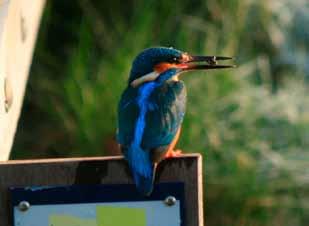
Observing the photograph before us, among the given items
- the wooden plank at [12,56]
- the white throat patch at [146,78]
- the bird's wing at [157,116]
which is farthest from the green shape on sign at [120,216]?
the wooden plank at [12,56]

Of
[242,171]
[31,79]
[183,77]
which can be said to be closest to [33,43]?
[31,79]

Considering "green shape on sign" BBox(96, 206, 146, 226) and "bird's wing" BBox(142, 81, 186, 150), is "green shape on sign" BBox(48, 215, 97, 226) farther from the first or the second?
"bird's wing" BBox(142, 81, 186, 150)

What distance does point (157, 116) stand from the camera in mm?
2410

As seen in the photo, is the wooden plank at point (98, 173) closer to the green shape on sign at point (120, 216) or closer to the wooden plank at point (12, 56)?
the green shape on sign at point (120, 216)

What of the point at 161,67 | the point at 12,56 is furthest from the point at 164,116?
the point at 12,56

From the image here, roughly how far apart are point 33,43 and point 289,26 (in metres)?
1.43

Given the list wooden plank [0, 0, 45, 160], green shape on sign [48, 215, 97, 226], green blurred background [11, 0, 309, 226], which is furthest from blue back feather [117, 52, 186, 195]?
green blurred background [11, 0, 309, 226]

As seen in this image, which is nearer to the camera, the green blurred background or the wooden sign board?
the wooden sign board

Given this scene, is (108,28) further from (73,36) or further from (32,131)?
(32,131)

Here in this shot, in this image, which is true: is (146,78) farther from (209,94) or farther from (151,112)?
(209,94)

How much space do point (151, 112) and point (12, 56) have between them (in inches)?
60.8

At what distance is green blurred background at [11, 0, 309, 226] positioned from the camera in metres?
5.02

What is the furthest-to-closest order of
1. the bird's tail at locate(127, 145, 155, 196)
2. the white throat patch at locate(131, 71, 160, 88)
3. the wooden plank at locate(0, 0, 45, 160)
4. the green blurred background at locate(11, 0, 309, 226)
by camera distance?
the green blurred background at locate(11, 0, 309, 226) < the wooden plank at locate(0, 0, 45, 160) < the white throat patch at locate(131, 71, 160, 88) < the bird's tail at locate(127, 145, 155, 196)

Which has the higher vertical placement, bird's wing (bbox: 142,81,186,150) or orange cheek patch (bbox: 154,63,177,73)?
orange cheek patch (bbox: 154,63,177,73)
